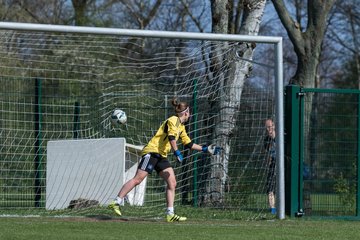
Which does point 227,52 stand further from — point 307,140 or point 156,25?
point 156,25

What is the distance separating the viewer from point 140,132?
17906 mm

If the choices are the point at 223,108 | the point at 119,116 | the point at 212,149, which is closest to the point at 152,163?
the point at 212,149

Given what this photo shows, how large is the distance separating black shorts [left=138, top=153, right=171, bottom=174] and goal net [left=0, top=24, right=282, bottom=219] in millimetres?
1263

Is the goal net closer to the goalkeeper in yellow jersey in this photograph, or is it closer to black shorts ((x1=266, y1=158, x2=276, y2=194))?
black shorts ((x1=266, y1=158, x2=276, y2=194))

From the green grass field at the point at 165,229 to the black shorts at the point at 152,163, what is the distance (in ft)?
2.57

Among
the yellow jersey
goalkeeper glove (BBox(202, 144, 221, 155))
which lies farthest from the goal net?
the yellow jersey

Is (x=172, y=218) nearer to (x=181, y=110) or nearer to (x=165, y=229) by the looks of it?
(x=165, y=229)

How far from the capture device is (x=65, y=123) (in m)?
18.0

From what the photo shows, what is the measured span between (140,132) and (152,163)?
310cm

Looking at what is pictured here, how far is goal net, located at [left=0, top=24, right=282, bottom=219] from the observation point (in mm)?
16391

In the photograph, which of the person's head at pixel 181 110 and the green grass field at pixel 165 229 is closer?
the green grass field at pixel 165 229

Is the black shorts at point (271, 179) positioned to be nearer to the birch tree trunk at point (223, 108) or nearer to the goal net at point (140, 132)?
the goal net at point (140, 132)

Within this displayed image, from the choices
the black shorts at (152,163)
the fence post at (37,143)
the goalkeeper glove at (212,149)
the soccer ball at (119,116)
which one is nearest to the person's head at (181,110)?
the goalkeeper glove at (212,149)

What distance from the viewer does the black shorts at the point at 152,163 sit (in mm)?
14812
